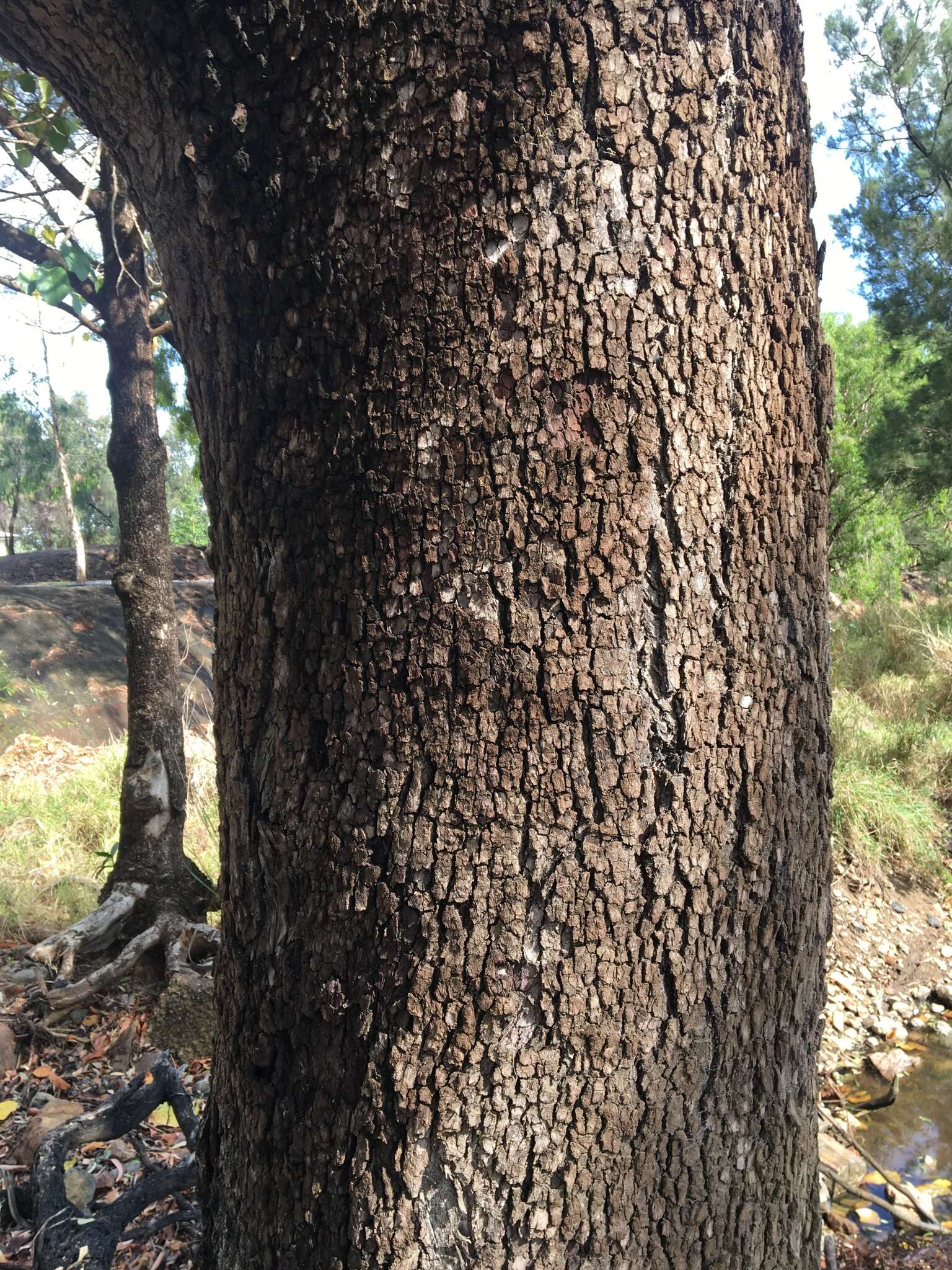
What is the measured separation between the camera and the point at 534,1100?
40.5 inches

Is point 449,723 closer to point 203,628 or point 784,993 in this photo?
point 784,993

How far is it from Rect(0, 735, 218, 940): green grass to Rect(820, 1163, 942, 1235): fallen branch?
3341 millimetres

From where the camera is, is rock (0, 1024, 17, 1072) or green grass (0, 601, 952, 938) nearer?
rock (0, 1024, 17, 1072)

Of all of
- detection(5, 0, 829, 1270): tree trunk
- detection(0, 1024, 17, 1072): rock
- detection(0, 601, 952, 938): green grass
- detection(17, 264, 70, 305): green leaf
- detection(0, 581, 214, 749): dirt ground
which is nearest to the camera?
detection(5, 0, 829, 1270): tree trunk

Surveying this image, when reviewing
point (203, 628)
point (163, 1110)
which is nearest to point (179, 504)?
point (203, 628)

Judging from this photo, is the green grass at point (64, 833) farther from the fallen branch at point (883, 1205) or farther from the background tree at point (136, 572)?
the fallen branch at point (883, 1205)

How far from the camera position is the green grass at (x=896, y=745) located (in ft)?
20.1

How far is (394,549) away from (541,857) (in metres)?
0.40

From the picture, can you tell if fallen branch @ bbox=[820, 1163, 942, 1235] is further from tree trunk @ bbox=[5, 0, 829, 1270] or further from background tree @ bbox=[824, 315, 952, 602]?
background tree @ bbox=[824, 315, 952, 602]

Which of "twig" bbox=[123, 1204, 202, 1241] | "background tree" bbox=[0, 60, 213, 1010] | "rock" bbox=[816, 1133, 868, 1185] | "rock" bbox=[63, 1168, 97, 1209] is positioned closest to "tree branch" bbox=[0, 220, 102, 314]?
"background tree" bbox=[0, 60, 213, 1010]

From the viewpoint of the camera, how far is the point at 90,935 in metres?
3.87

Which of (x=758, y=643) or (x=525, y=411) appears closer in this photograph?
(x=525, y=411)

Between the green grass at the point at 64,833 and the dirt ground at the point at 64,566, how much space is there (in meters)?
9.37

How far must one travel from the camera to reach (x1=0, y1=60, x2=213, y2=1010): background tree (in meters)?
4.00
